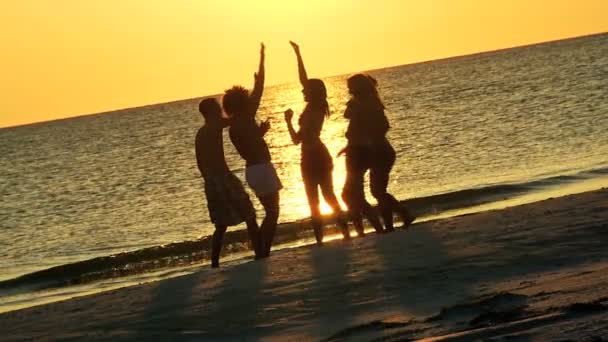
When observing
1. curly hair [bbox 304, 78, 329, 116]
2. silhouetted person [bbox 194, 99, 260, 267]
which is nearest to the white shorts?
silhouetted person [bbox 194, 99, 260, 267]

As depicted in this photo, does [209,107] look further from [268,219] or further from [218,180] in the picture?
[268,219]

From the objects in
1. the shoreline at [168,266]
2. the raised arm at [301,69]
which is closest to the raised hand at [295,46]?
the raised arm at [301,69]

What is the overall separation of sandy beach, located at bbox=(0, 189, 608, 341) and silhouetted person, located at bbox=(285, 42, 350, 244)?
2.19 ft

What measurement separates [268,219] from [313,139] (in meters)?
0.89

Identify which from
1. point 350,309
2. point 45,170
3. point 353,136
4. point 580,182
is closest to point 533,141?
point 580,182

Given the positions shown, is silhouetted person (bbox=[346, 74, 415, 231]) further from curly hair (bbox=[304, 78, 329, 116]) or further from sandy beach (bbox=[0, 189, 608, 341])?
sandy beach (bbox=[0, 189, 608, 341])

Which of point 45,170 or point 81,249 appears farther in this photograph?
point 45,170

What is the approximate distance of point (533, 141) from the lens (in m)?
35.4

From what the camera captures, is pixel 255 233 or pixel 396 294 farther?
pixel 255 233

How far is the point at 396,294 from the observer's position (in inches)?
327

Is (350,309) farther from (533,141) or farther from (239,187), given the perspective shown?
(533,141)

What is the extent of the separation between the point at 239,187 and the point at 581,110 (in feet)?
118

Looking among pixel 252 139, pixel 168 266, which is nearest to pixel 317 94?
pixel 252 139

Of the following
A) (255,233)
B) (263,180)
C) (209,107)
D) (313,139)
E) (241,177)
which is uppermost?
(209,107)
